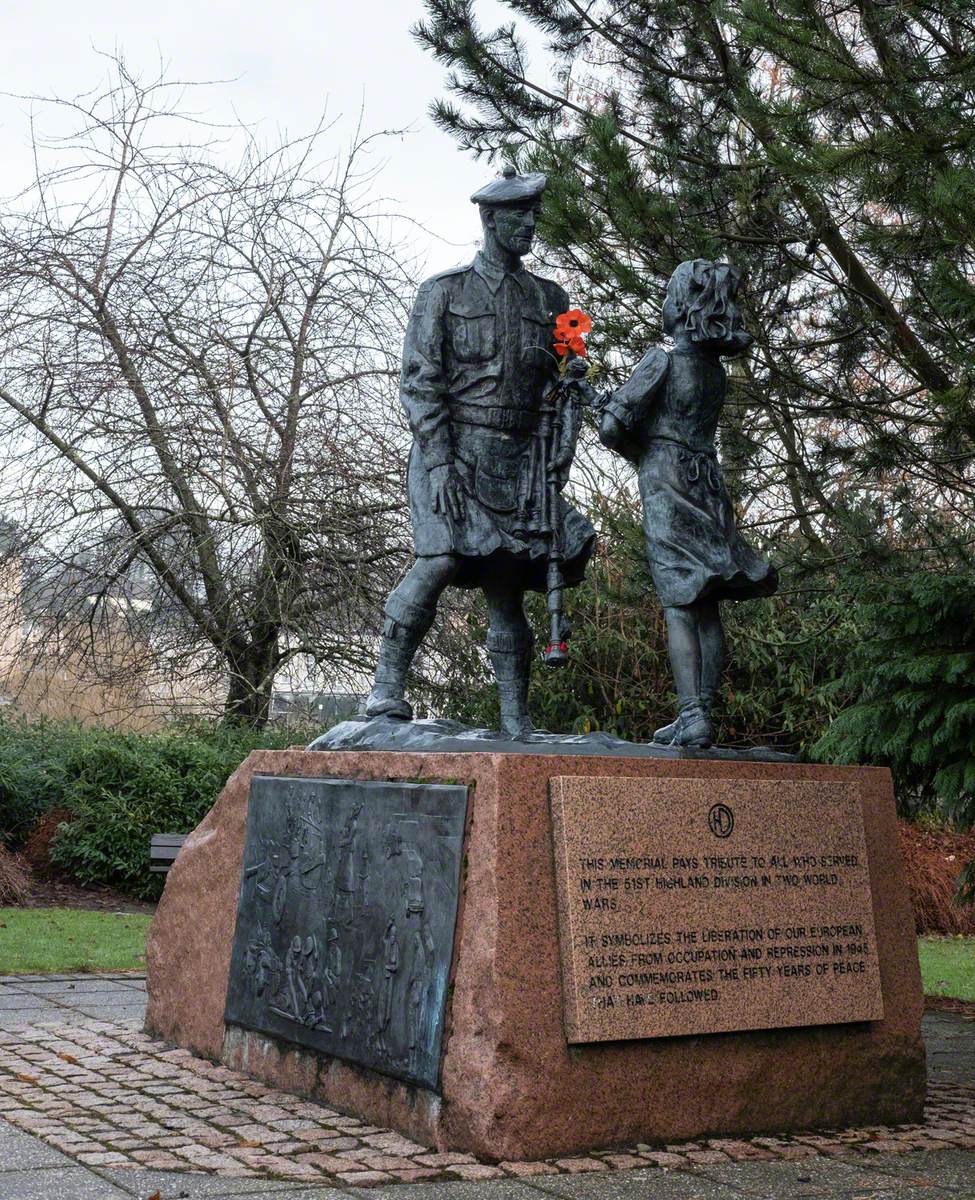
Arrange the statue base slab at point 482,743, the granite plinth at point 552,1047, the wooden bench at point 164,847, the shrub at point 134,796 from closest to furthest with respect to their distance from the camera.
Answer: the granite plinth at point 552,1047 < the statue base slab at point 482,743 < the wooden bench at point 164,847 < the shrub at point 134,796

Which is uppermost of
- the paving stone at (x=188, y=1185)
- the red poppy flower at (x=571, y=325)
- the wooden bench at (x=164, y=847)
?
the red poppy flower at (x=571, y=325)

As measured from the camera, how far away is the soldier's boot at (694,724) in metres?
5.52

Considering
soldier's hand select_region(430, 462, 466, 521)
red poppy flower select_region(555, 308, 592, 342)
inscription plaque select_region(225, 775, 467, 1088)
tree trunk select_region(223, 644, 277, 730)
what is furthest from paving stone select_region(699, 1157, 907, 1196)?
tree trunk select_region(223, 644, 277, 730)

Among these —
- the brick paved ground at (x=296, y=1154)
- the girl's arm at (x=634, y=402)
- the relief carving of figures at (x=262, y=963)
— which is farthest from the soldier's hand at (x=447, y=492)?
the brick paved ground at (x=296, y=1154)

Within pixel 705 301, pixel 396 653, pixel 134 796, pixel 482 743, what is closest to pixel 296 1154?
pixel 482 743

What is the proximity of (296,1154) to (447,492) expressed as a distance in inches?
97.1

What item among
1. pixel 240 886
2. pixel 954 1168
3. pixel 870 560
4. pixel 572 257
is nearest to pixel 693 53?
pixel 572 257

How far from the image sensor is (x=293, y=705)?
551 inches

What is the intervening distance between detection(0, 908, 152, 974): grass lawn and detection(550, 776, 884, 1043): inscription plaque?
195 inches

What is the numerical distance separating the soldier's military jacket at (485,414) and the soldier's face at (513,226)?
0.49 ft

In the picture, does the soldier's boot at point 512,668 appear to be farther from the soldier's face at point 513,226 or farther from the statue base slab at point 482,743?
the soldier's face at point 513,226

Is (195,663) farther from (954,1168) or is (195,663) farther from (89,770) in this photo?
(954,1168)

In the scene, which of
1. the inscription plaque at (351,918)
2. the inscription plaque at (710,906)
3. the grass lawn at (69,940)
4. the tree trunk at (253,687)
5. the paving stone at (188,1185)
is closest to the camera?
the paving stone at (188,1185)

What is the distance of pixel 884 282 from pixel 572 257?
1.59m
